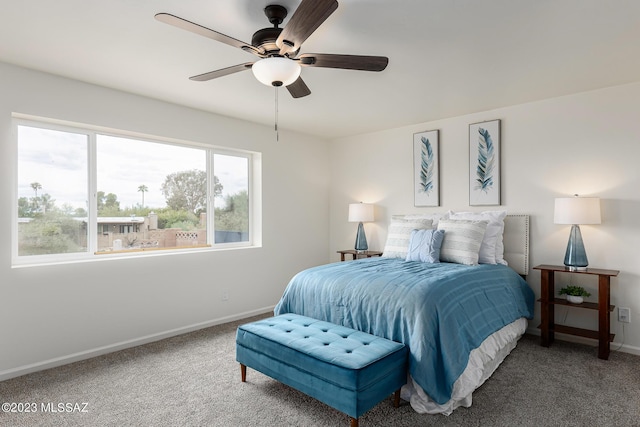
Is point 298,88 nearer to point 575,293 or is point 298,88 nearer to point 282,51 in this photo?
point 282,51

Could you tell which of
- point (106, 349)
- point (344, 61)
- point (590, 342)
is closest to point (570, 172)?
point (590, 342)

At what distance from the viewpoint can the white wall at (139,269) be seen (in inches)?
114

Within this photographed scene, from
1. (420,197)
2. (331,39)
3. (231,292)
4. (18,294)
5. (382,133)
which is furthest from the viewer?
(382,133)

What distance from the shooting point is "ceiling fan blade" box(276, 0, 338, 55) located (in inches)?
64.5

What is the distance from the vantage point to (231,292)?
14.4 feet

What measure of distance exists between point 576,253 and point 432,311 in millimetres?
1898

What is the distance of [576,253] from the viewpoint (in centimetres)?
337

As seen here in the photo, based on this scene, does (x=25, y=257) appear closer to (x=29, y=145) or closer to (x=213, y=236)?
(x=29, y=145)

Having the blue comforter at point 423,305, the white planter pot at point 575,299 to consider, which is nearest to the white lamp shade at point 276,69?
the blue comforter at point 423,305

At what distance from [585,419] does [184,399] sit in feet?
8.26

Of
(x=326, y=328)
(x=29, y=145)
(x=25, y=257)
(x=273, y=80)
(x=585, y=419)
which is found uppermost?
(x=273, y=80)

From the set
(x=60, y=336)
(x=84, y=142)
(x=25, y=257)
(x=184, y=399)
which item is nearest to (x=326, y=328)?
(x=184, y=399)

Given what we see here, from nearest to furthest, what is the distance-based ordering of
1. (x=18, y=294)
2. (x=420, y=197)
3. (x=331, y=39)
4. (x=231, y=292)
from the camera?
1. (x=331, y=39)
2. (x=18, y=294)
3. (x=231, y=292)
4. (x=420, y=197)

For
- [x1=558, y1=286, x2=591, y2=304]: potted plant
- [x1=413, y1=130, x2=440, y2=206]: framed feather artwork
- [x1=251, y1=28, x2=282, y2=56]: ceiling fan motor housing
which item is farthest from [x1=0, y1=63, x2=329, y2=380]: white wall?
[x1=558, y1=286, x2=591, y2=304]: potted plant
